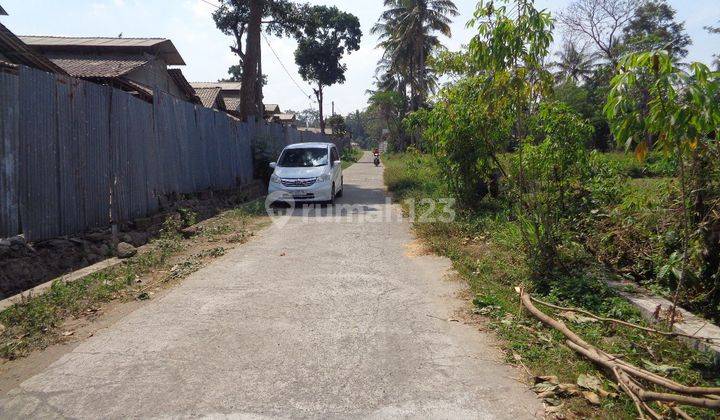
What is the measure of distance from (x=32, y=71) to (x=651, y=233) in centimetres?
739

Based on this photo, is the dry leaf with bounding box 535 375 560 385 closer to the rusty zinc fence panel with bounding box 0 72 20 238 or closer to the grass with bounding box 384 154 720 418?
the grass with bounding box 384 154 720 418

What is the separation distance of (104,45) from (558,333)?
2330cm

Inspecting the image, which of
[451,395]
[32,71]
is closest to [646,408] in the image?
[451,395]

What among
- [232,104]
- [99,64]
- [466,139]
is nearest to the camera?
[466,139]

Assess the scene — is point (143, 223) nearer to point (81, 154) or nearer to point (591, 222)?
point (81, 154)

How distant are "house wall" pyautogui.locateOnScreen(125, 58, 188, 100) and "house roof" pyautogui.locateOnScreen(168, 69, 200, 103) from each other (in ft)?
0.56

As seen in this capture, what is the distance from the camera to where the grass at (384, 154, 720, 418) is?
11.5 feet

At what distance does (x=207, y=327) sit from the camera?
466 centimetres

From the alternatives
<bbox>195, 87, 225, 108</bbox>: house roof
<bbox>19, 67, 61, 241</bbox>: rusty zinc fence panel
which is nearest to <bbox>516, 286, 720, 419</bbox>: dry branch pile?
<bbox>19, 67, 61, 241</bbox>: rusty zinc fence panel

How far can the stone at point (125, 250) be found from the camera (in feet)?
23.6

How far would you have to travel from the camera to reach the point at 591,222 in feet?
21.2

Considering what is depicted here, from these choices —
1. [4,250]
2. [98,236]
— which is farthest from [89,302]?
[98,236]

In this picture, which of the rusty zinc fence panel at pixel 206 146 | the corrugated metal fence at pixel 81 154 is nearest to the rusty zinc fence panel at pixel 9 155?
the corrugated metal fence at pixel 81 154

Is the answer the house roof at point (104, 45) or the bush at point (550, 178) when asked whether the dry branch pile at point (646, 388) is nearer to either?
the bush at point (550, 178)
